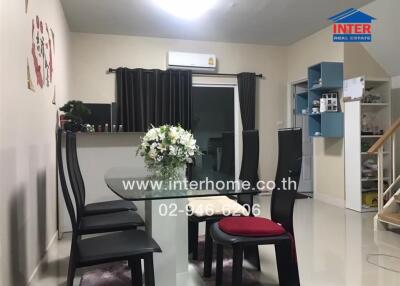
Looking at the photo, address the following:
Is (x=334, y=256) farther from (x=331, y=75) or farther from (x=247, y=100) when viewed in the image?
(x=247, y=100)

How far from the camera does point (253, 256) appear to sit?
2.87 meters

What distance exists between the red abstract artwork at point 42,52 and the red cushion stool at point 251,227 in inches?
76.9

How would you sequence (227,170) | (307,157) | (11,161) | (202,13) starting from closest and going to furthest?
(11,161) < (227,170) < (202,13) < (307,157)

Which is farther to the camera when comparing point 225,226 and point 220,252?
point 220,252

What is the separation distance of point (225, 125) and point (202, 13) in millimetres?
2437

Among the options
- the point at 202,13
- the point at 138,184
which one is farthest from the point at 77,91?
the point at 138,184

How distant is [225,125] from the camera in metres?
6.52

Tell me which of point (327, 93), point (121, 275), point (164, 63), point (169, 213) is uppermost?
point (164, 63)

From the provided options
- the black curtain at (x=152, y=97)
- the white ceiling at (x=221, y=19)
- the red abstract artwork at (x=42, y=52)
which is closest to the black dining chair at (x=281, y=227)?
the red abstract artwork at (x=42, y=52)

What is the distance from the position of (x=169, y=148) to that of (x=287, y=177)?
876 mm

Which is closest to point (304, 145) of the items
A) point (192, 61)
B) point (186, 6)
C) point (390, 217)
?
point (192, 61)

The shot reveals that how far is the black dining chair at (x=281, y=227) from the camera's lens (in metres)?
2.05

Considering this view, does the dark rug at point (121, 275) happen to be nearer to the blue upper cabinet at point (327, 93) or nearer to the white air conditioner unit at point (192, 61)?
the blue upper cabinet at point (327, 93)

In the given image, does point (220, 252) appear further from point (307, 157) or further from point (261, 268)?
point (307, 157)
